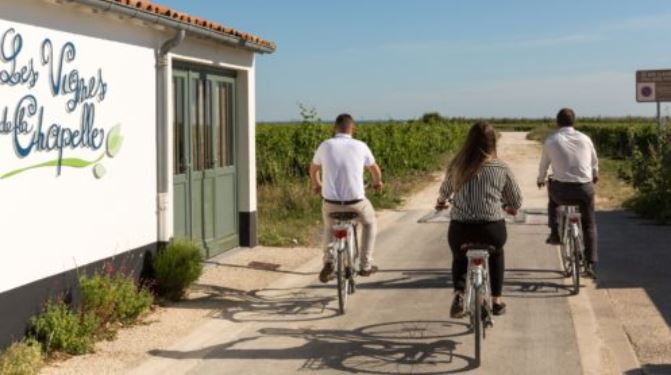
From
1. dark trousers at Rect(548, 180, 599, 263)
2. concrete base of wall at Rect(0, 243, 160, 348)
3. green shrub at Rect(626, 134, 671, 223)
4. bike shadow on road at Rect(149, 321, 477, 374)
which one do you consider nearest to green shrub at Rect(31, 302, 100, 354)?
concrete base of wall at Rect(0, 243, 160, 348)

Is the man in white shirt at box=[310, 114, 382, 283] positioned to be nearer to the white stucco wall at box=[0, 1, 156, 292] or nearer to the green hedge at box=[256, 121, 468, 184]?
the white stucco wall at box=[0, 1, 156, 292]

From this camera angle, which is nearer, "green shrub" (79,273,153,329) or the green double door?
"green shrub" (79,273,153,329)

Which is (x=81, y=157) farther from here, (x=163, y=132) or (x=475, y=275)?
(x=475, y=275)

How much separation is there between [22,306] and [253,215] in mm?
5968

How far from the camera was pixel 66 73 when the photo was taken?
7.08m

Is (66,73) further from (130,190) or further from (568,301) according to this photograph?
(568,301)

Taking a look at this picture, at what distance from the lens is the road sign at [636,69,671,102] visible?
17.3 meters

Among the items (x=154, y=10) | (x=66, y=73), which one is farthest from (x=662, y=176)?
(x=66, y=73)

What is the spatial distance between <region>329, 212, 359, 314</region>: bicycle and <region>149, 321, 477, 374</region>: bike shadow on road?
61 cm

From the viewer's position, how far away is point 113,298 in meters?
7.23

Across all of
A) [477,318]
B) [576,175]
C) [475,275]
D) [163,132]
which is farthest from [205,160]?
[477,318]

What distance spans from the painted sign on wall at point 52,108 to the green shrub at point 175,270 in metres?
1.20

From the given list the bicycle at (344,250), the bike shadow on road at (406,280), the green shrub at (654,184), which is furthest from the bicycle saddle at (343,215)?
the green shrub at (654,184)

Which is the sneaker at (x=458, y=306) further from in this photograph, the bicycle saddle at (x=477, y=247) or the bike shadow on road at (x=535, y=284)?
the bike shadow on road at (x=535, y=284)
